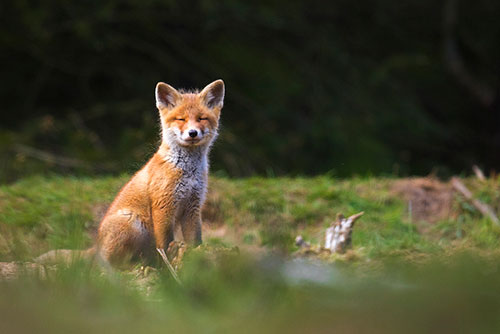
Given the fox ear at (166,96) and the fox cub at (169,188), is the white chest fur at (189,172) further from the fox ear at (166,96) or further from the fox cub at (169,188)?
the fox ear at (166,96)

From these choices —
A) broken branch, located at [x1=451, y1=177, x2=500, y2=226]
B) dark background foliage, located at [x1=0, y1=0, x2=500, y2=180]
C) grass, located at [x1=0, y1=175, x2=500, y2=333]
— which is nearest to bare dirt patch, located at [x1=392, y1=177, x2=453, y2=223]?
broken branch, located at [x1=451, y1=177, x2=500, y2=226]

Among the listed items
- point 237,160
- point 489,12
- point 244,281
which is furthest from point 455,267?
point 489,12

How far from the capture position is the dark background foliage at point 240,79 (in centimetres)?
1015

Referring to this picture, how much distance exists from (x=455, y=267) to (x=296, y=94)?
26.3 feet

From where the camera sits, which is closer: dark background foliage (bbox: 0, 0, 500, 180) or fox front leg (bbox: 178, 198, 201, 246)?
fox front leg (bbox: 178, 198, 201, 246)

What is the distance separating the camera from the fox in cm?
416

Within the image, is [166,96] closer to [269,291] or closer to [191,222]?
[191,222]

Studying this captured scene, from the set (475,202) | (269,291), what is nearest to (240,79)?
(475,202)

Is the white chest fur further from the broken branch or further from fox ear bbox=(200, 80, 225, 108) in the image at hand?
the broken branch

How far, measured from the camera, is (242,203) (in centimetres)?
627

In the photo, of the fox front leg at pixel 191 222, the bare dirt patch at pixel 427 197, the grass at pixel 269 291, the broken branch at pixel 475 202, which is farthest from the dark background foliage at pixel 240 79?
the fox front leg at pixel 191 222

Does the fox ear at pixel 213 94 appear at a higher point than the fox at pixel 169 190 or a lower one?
higher

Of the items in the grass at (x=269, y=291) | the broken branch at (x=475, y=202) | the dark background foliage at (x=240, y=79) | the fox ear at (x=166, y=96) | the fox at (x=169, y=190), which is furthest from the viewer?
the dark background foliage at (x=240, y=79)

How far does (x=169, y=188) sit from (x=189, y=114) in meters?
0.45
